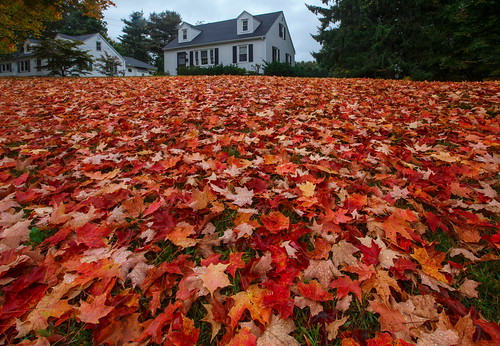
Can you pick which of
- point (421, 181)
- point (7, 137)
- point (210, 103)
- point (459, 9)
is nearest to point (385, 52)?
point (459, 9)

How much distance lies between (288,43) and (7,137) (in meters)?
29.2

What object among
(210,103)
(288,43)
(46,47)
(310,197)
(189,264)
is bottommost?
(189,264)

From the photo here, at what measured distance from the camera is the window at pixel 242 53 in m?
24.6

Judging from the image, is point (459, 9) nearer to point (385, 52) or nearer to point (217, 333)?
point (385, 52)

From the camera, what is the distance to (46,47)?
13.3 m

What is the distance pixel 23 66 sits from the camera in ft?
116

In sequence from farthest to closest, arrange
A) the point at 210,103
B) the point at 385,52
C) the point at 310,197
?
the point at 385,52, the point at 210,103, the point at 310,197

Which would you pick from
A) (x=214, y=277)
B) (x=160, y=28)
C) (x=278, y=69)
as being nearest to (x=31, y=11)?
(x=278, y=69)

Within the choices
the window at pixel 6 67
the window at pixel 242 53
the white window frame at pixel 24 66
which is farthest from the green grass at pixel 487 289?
the window at pixel 6 67

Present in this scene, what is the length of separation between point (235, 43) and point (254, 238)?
26.4 m

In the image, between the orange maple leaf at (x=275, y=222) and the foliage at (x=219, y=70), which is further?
the foliage at (x=219, y=70)

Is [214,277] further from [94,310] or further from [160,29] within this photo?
[160,29]

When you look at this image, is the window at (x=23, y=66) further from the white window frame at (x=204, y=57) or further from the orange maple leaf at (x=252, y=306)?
the orange maple leaf at (x=252, y=306)

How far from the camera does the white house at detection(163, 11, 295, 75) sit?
24031 mm
